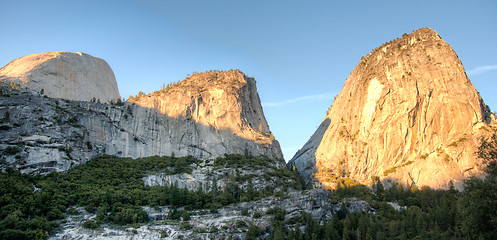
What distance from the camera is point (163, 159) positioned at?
101 metres

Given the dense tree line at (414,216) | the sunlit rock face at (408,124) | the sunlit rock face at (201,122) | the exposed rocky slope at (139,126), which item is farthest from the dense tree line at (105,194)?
the sunlit rock face at (408,124)

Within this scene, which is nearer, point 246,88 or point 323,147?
point 323,147

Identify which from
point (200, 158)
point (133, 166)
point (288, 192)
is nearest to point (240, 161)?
point (200, 158)

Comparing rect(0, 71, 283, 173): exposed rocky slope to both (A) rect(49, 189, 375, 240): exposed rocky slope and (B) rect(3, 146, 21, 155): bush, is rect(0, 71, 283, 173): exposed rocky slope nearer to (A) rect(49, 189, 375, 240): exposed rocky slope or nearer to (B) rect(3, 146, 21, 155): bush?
(B) rect(3, 146, 21, 155): bush

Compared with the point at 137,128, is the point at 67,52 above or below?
above

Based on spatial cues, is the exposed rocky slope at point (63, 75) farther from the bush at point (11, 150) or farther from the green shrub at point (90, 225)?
the green shrub at point (90, 225)

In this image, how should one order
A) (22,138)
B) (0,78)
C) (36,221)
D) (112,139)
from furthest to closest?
(0,78) < (112,139) < (22,138) < (36,221)

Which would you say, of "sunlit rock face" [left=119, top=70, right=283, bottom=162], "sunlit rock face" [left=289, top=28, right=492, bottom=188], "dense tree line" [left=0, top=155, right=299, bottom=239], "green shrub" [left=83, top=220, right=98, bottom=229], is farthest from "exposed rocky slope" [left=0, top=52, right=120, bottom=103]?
"sunlit rock face" [left=289, top=28, right=492, bottom=188]

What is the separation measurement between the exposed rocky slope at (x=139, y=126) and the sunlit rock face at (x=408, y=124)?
17228 mm

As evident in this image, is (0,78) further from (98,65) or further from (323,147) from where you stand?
(323,147)

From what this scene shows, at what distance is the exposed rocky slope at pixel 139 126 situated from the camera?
3504 inches

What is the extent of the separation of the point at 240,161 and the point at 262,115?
93.9 ft

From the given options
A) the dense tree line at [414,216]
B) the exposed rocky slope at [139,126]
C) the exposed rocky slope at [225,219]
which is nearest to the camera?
the dense tree line at [414,216]

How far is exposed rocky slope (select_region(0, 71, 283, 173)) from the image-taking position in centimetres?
8900
